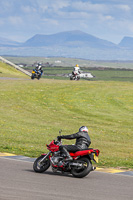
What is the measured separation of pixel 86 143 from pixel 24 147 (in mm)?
5789

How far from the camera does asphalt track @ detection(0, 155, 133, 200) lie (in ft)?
32.8

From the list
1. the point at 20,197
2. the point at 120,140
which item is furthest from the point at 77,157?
the point at 120,140

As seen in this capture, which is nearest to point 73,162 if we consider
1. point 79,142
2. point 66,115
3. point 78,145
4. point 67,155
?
point 67,155

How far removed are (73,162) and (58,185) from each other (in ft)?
4.27

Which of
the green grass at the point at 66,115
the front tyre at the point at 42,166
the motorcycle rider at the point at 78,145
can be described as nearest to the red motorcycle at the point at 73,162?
the front tyre at the point at 42,166

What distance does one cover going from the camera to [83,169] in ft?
41.0

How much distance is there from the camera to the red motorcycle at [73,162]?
12.4m

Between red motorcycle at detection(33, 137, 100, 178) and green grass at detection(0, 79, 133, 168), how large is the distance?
3.04 metres

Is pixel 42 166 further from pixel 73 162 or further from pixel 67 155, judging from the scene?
pixel 73 162

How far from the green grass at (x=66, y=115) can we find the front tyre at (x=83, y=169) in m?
3.04

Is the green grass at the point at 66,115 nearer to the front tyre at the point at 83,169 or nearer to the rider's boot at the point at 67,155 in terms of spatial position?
the front tyre at the point at 83,169

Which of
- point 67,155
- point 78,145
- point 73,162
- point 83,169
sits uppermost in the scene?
point 78,145

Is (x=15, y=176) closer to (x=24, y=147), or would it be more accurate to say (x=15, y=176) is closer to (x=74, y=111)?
(x=24, y=147)

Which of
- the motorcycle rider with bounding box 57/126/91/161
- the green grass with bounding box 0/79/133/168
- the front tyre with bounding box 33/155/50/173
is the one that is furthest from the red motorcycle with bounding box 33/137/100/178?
the green grass with bounding box 0/79/133/168
